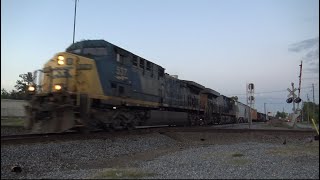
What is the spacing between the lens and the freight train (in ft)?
49.0

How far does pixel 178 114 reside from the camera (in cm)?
2706

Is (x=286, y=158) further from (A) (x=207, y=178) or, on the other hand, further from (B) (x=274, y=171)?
Result: (A) (x=207, y=178)

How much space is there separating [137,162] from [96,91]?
6.07m

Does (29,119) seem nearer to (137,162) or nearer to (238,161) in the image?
(137,162)

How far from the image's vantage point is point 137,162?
Answer: 11.0 meters

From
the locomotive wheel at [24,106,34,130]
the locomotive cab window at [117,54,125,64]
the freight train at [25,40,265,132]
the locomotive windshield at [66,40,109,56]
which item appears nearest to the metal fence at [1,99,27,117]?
the freight train at [25,40,265,132]

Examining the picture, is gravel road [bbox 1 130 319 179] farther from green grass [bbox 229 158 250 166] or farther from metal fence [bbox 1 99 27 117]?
metal fence [bbox 1 99 27 117]

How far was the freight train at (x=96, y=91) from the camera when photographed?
49.0 ft

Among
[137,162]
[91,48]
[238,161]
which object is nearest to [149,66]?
[91,48]

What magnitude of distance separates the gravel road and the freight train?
147 cm

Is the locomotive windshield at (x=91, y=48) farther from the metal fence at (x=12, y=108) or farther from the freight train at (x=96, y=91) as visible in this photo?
the metal fence at (x=12, y=108)

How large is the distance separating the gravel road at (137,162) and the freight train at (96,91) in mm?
1474

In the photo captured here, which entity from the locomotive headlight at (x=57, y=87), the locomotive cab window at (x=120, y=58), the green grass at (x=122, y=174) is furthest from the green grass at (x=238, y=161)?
the locomotive cab window at (x=120, y=58)

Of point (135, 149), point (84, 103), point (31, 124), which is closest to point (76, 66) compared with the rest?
point (84, 103)
